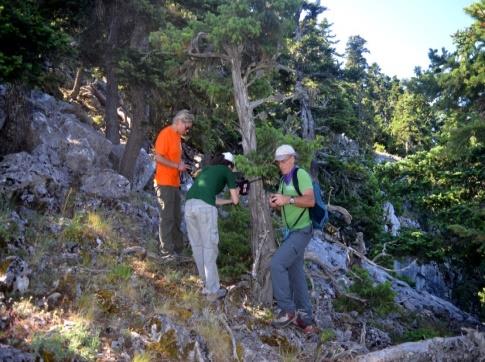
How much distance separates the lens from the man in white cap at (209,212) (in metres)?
6.96

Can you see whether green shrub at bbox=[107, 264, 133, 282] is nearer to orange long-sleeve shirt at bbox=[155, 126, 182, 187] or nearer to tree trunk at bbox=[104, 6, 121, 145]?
orange long-sleeve shirt at bbox=[155, 126, 182, 187]

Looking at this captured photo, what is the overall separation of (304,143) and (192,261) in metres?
3.03

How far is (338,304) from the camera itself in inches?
389

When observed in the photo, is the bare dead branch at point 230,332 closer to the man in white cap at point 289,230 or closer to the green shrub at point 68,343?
the man in white cap at point 289,230

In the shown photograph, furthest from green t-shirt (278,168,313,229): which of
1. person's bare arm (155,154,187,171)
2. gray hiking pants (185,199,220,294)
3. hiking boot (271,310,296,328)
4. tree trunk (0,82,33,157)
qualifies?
tree trunk (0,82,33,157)

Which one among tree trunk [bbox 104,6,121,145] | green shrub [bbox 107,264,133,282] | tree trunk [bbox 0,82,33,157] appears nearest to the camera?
green shrub [bbox 107,264,133,282]

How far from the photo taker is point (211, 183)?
7039mm

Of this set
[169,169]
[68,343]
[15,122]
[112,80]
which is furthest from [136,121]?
[68,343]

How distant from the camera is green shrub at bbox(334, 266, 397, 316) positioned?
31.0ft

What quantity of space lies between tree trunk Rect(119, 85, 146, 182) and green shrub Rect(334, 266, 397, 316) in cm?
607

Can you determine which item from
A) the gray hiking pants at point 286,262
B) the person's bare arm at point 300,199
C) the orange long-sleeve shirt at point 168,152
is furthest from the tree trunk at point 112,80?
the gray hiking pants at point 286,262

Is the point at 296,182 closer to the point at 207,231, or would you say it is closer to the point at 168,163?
the point at 207,231

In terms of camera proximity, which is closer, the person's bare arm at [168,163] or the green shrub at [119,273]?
the green shrub at [119,273]

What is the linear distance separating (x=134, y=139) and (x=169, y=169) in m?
3.79
